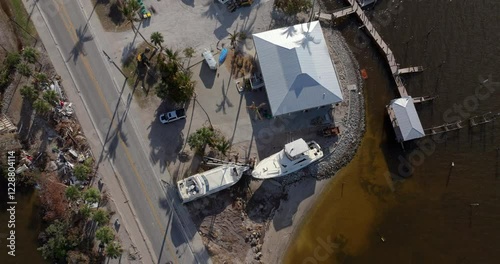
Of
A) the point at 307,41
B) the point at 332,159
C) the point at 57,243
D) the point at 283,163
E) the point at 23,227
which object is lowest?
the point at 332,159

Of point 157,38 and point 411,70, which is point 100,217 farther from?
point 411,70

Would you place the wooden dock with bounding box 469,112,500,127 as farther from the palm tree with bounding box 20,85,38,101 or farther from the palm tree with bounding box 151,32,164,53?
the palm tree with bounding box 20,85,38,101

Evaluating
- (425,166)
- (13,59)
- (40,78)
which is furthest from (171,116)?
(425,166)

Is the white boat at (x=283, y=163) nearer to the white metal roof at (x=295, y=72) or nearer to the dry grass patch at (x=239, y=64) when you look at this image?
the white metal roof at (x=295, y=72)

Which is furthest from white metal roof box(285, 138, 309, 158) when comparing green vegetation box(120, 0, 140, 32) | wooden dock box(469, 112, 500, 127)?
green vegetation box(120, 0, 140, 32)

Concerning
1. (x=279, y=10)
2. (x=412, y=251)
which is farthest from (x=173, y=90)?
(x=412, y=251)

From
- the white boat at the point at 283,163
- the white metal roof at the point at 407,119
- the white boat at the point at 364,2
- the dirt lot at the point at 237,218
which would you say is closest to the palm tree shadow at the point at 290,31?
the white boat at the point at 364,2
